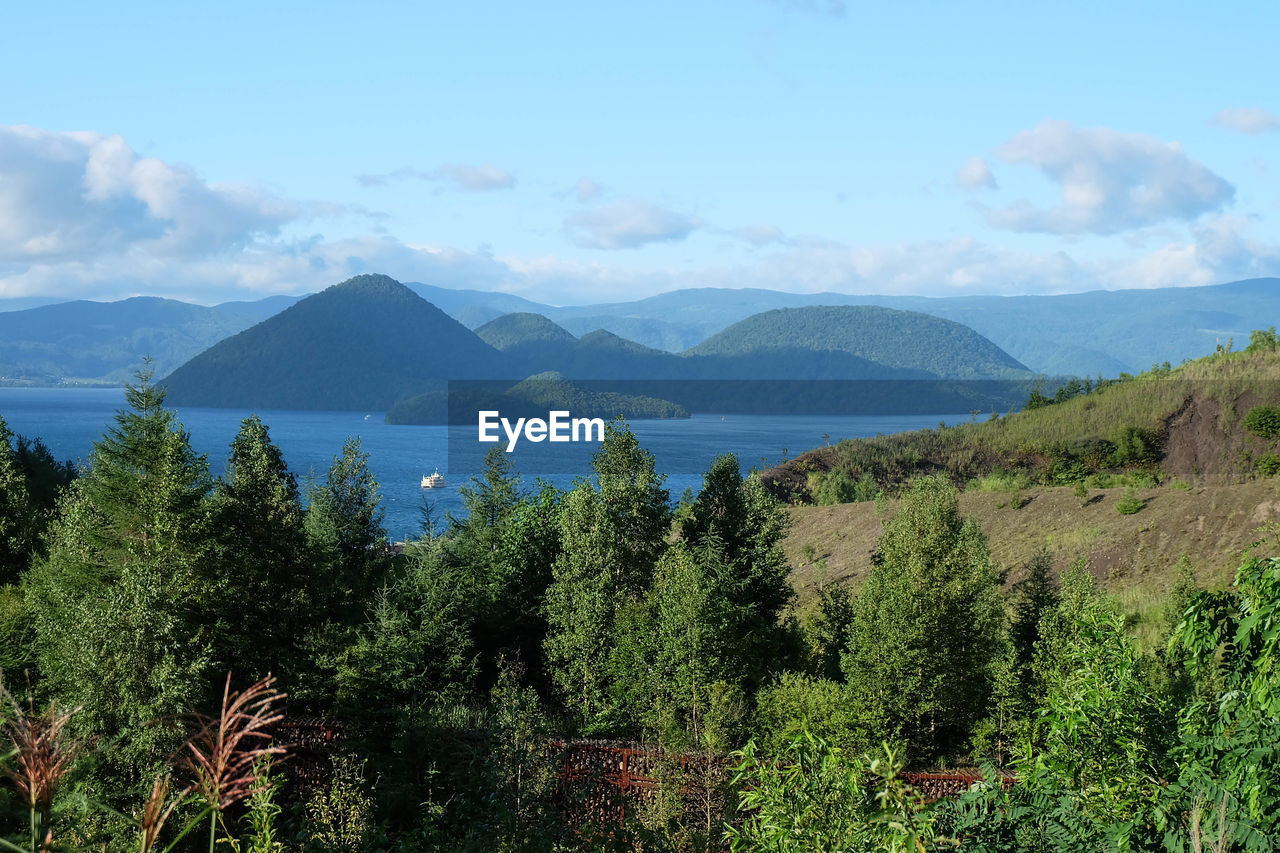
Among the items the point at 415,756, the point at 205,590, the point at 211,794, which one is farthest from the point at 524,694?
the point at 211,794

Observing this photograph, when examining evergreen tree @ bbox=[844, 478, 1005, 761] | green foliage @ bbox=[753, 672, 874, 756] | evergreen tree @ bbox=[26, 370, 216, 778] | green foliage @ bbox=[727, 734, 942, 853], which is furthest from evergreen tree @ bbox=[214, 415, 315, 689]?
green foliage @ bbox=[727, 734, 942, 853]

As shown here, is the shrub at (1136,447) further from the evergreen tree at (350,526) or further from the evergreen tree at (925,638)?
the evergreen tree at (350,526)

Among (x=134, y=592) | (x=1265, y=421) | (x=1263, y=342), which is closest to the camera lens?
(x=134, y=592)

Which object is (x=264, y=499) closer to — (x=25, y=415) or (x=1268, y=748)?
(x=1268, y=748)

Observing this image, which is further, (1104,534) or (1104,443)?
(1104,443)

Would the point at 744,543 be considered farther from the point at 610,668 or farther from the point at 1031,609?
the point at 1031,609

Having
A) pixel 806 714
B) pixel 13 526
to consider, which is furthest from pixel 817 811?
pixel 13 526
